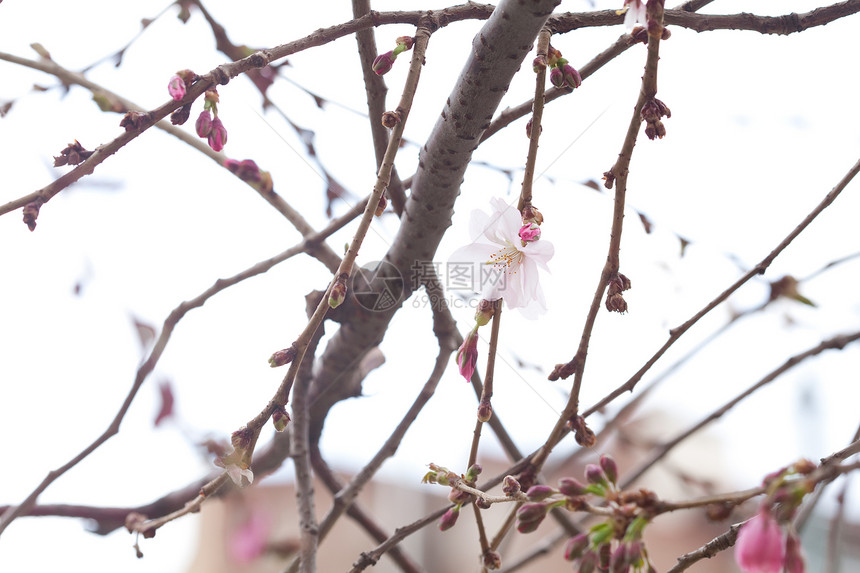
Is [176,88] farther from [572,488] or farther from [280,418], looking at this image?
[572,488]

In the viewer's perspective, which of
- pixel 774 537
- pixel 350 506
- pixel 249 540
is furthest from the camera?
pixel 249 540

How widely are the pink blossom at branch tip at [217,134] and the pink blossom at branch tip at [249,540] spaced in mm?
785

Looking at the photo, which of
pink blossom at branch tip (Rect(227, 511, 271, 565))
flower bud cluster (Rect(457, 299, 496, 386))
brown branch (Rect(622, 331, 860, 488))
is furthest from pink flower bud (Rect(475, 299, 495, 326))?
pink blossom at branch tip (Rect(227, 511, 271, 565))

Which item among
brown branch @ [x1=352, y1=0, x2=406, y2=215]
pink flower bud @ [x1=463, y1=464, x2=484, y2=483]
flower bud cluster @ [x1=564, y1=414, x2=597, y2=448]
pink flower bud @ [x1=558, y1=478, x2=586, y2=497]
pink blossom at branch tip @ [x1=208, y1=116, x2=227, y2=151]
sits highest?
brown branch @ [x1=352, y1=0, x2=406, y2=215]

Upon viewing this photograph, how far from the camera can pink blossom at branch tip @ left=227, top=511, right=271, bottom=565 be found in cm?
113

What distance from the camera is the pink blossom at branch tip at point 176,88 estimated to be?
47 cm

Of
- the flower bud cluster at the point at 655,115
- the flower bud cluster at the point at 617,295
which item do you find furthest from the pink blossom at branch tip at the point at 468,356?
the flower bud cluster at the point at 655,115

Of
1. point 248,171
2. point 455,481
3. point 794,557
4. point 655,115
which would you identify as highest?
point 248,171

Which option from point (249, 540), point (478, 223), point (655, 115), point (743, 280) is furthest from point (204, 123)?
point (249, 540)

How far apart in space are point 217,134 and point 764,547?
51 centimetres

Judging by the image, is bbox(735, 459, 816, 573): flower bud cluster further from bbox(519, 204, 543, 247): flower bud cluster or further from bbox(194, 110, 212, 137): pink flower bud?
bbox(194, 110, 212, 137): pink flower bud

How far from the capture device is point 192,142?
2.45 feet

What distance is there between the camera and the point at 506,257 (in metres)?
0.63

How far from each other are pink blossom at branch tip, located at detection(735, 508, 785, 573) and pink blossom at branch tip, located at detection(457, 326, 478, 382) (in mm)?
254
